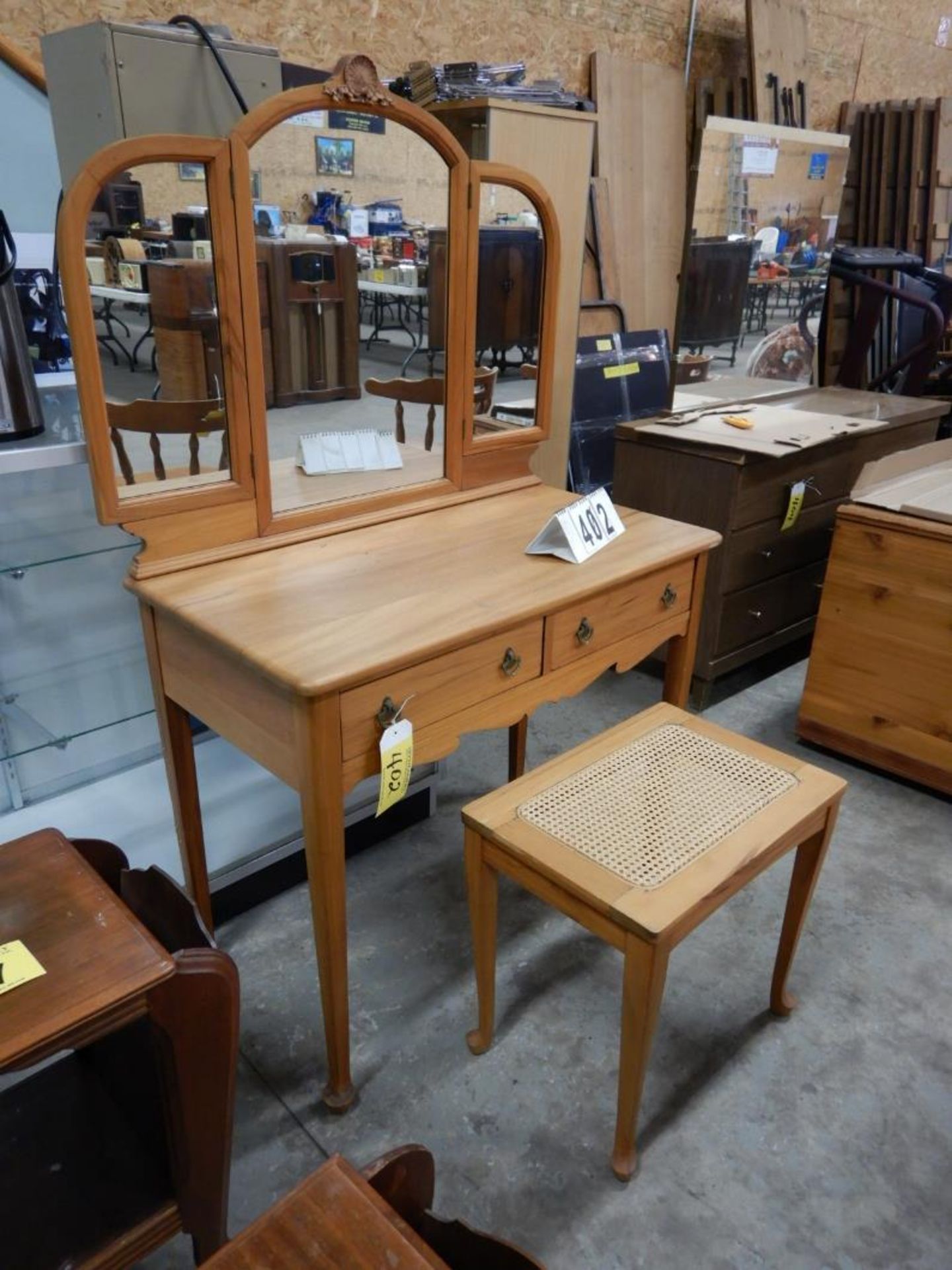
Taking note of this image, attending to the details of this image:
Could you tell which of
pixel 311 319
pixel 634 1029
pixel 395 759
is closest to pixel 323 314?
pixel 311 319

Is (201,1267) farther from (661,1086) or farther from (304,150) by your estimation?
(304,150)

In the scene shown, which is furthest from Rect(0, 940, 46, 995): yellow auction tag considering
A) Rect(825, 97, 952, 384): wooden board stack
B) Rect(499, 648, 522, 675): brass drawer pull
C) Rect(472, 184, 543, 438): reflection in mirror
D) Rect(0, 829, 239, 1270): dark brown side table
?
Rect(825, 97, 952, 384): wooden board stack

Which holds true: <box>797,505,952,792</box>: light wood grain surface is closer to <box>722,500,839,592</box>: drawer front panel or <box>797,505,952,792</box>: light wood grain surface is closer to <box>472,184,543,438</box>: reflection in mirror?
<box>722,500,839,592</box>: drawer front panel

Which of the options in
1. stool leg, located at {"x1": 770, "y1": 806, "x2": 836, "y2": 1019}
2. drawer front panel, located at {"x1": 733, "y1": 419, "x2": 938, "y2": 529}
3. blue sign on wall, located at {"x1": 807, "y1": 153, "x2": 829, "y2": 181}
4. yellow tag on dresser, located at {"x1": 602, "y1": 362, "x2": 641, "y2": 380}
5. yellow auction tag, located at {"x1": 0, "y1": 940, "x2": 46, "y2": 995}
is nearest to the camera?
yellow auction tag, located at {"x1": 0, "y1": 940, "x2": 46, "y2": 995}

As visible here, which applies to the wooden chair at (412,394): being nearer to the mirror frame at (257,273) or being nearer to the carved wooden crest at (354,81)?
the mirror frame at (257,273)

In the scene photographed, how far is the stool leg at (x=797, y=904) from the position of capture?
1.45 m

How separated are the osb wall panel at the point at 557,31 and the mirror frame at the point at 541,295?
3.94 feet

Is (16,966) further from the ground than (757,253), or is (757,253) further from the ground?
(757,253)

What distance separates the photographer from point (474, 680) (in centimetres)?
131

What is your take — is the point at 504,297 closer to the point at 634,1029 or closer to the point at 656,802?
the point at 656,802

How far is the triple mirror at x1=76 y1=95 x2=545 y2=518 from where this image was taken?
1237 mm

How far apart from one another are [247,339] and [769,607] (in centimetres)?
188

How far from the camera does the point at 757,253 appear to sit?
10.8 feet

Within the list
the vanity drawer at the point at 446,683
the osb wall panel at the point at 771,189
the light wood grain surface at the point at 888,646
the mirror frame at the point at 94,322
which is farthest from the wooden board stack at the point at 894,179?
the mirror frame at the point at 94,322
